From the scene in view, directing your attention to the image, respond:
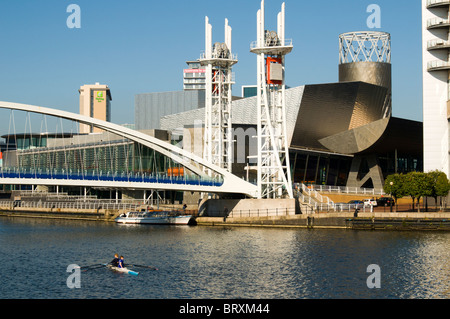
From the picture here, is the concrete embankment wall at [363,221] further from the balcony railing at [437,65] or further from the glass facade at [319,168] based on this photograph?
the glass facade at [319,168]

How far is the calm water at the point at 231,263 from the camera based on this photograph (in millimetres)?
36969

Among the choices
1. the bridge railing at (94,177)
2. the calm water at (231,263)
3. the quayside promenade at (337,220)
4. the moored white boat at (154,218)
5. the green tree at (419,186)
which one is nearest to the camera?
the calm water at (231,263)

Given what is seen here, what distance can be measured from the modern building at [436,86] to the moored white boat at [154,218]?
2958 centimetres

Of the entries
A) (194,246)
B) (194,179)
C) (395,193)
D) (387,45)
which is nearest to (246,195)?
(194,179)

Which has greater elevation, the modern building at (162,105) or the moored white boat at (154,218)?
the modern building at (162,105)

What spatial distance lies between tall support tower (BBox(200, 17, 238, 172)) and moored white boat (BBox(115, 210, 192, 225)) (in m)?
8.50

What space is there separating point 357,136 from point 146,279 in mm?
54911

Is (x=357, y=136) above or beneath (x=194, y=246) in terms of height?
above

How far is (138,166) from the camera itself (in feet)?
312

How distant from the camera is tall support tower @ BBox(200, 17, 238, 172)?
79.9 meters

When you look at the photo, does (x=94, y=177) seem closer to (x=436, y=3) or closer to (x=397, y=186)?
(x=397, y=186)

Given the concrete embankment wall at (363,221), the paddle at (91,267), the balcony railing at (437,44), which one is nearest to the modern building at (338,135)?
the balcony railing at (437,44)

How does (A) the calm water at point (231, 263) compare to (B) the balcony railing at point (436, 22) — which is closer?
(A) the calm water at point (231, 263)
